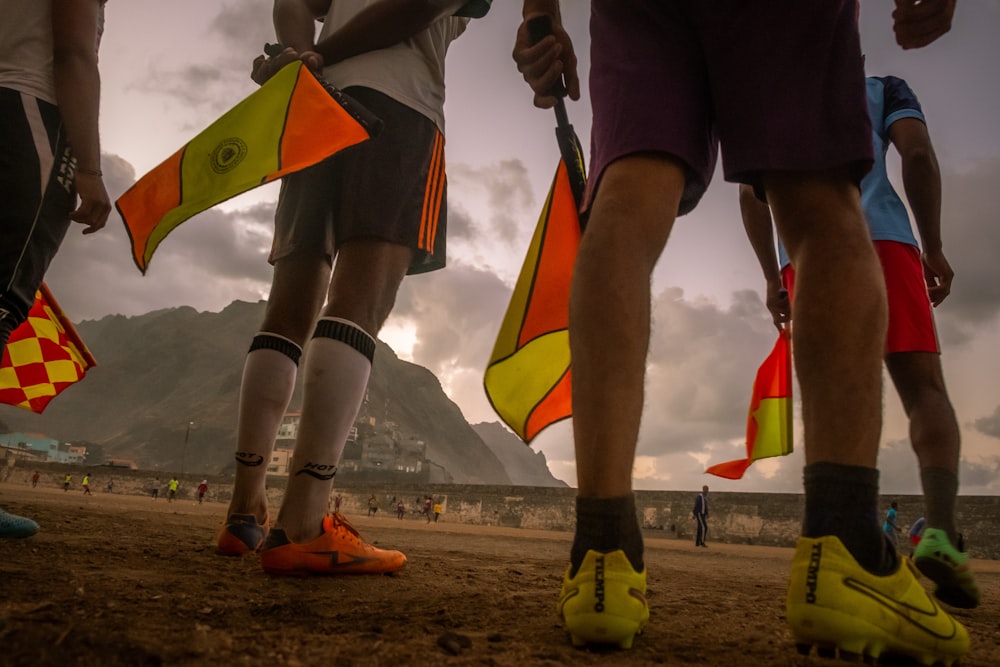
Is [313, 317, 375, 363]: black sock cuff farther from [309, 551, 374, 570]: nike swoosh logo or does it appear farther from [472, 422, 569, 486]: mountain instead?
[472, 422, 569, 486]: mountain

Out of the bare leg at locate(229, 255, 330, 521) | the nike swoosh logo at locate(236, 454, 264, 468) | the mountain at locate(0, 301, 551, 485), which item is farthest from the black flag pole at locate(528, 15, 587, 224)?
the mountain at locate(0, 301, 551, 485)

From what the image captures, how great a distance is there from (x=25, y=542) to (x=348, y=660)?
1562mm

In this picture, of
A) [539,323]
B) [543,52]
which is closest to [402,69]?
[543,52]

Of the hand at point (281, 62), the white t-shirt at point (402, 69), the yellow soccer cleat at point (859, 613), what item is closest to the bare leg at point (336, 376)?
the white t-shirt at point (402, 69)

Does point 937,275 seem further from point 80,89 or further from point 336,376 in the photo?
point 80,89

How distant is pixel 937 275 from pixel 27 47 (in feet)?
10.1

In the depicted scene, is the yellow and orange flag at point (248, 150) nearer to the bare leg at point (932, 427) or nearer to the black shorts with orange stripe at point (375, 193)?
the black shorts with orange stripe at point (375, 193)

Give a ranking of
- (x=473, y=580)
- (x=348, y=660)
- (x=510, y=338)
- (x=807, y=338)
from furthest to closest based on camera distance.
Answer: (x=473, y=580) < (x=510, y=338) < (x=807, y=338) < (x=348, y=660)

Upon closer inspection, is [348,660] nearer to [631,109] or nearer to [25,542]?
[631,109]

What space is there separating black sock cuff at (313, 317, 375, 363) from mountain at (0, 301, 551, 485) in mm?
80283

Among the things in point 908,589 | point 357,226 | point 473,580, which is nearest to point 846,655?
point 908,589

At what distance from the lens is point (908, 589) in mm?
839

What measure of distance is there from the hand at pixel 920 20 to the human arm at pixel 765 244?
782 mm

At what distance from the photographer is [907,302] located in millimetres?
1991
